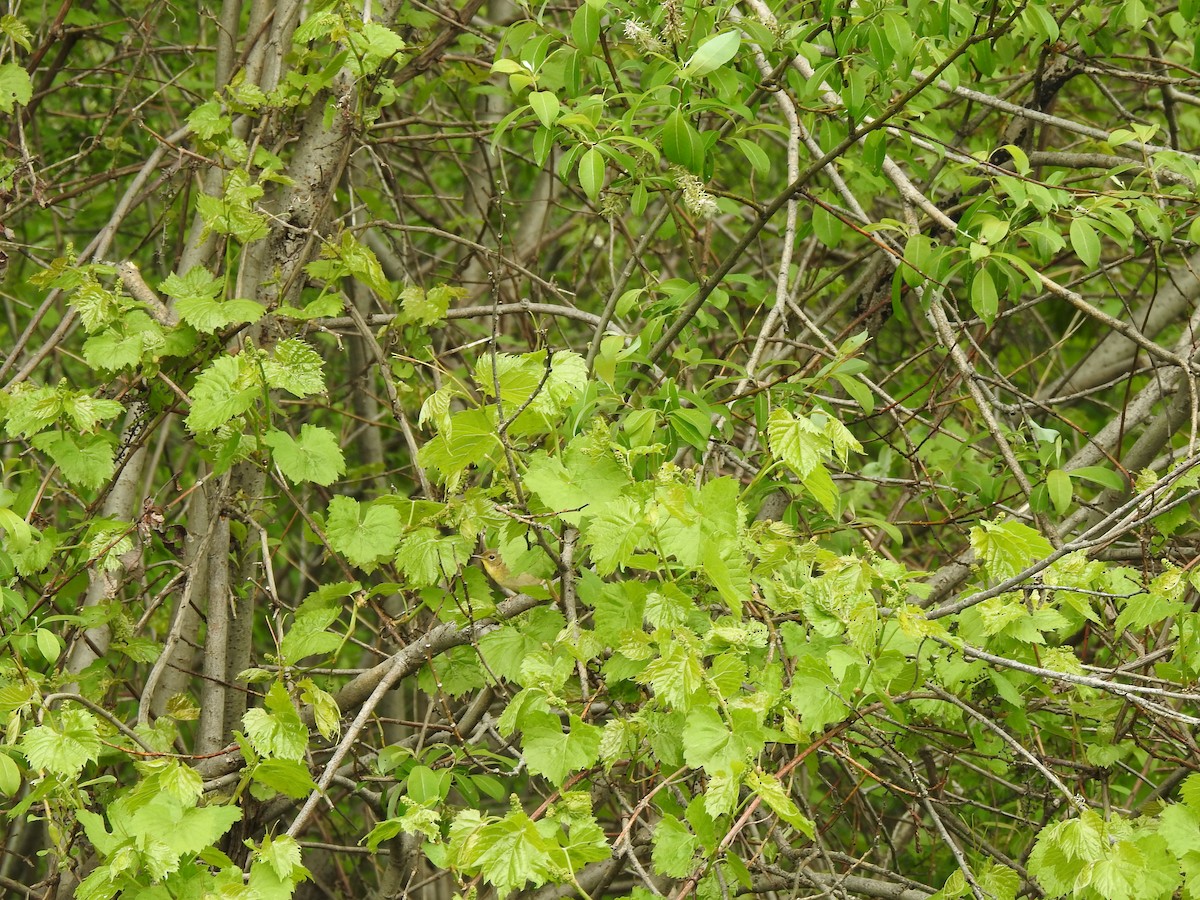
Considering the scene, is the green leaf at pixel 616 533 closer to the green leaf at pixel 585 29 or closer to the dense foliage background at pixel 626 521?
the dense foliage background at pixel 626 521

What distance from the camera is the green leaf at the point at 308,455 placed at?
2305 mm

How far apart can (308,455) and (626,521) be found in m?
0.88

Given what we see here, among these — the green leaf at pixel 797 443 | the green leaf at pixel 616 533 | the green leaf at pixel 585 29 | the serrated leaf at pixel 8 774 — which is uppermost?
the green leaf at pixel 585 29

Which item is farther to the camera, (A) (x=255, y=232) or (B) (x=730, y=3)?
(A) (x=255, y=232)

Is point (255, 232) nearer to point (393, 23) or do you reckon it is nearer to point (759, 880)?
point (393, 23)

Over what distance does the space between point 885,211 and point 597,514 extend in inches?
112

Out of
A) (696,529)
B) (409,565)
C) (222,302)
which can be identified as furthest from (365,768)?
(696,529)

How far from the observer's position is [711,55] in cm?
202

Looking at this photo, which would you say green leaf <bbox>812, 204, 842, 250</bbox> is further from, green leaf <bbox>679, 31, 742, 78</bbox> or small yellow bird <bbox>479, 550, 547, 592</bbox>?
small yellow bird <bbox>479, 550, 547, 592</bbox>

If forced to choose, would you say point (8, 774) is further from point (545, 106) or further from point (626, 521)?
point (545, 106)

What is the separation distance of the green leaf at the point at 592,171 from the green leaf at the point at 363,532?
702 millimetres

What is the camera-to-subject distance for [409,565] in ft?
6.86

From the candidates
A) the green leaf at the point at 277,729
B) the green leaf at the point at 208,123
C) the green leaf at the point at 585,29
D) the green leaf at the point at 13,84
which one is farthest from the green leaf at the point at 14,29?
the green leaf at the point at 277,729

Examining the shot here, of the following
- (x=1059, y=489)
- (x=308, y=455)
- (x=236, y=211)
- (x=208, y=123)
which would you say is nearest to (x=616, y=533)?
(x=308, y=455)
